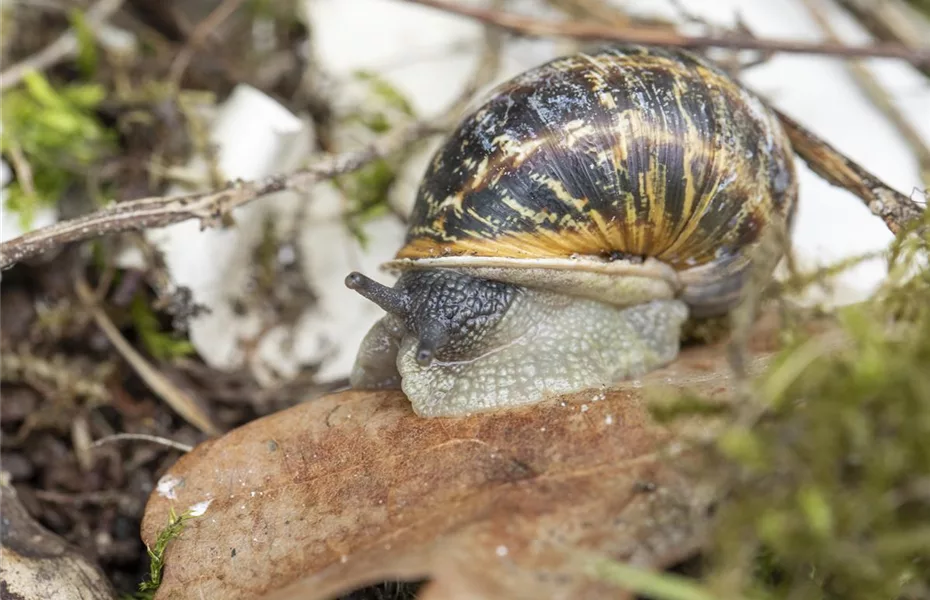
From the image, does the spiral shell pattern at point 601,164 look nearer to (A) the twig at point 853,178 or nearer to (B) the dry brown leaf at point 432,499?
(A) the twig at point 853,178

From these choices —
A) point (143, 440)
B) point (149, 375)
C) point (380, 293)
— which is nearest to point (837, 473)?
point (380, 293)

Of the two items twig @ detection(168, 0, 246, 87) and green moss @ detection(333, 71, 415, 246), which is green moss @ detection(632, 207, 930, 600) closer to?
green moss @ detection(333, 71, 415, 246)

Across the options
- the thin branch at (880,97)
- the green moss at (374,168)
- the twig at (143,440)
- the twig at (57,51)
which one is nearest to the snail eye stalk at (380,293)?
the twig at (143,440)

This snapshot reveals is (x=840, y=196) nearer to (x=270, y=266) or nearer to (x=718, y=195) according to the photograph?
(x=718, y=195)

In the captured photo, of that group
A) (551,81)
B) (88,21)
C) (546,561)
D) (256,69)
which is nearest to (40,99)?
(88,21)

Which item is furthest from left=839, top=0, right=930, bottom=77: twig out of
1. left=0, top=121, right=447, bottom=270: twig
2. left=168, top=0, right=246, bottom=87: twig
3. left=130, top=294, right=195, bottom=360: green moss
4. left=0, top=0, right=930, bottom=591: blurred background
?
left=130, top=294, right=195, bottom=360: green moss

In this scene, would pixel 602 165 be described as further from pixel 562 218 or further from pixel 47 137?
pixel 47 137

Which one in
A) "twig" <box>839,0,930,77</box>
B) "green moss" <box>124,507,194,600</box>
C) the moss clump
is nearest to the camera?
the moss clump
